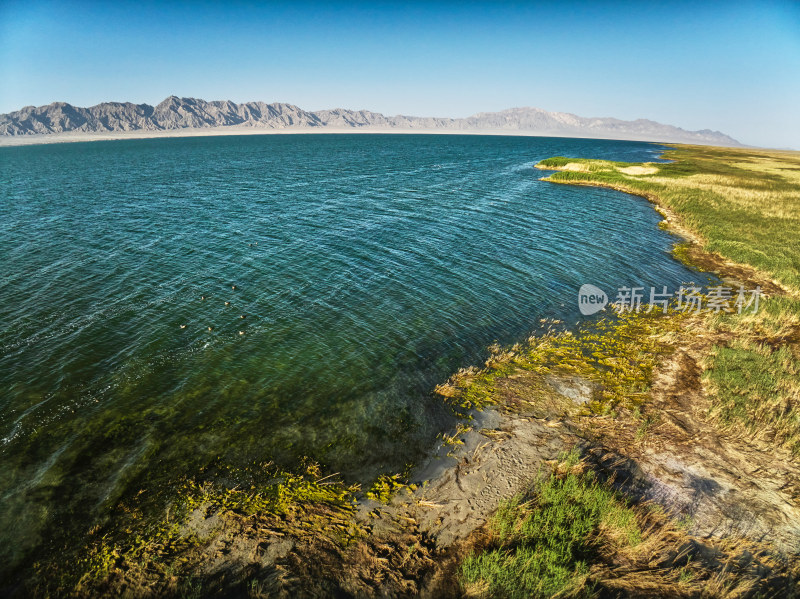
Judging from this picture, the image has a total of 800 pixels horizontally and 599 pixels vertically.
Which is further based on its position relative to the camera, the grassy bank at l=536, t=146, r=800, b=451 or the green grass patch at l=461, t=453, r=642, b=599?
the grassy bank at l=536, t=146, r=800, b=451

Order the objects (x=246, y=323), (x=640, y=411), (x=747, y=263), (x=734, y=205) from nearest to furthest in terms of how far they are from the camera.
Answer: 1. (x=640, y=411)
2. (x=246, y=323)
3. (x=747, y=263)
4. (x=734, y=205)

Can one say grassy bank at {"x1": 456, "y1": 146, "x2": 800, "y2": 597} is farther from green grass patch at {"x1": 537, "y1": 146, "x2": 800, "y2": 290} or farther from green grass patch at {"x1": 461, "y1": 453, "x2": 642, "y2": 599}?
green grass patch at {"x1": 537, "y1": 146, "x2": 800, "y2": 290}

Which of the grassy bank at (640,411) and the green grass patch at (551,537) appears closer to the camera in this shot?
the green grass patch at (551,537)

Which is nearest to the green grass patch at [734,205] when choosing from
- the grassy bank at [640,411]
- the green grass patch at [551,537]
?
the grassy bank at [640,411]

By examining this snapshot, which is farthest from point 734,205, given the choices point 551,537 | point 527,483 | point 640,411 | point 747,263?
point 551,537

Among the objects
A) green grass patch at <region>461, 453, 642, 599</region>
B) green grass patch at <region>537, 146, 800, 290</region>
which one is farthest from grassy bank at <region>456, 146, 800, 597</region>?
green grass patch at <region>537, 146, 800, 290</region>

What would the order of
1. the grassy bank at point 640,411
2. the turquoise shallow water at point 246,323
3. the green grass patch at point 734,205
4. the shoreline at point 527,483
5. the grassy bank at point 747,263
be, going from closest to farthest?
the grassy bank at point 640,411 < the shoreline at point 527,483 < the turquoise shallow water at point 246,323 < the grassy bank at point 747,263 < the green grass patch at point 734,205

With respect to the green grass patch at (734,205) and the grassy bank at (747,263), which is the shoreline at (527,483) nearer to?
the grassy bank at (747,263)

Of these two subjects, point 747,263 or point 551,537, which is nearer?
point 551,537

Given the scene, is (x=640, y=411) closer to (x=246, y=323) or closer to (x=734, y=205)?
(x=246, y=323)

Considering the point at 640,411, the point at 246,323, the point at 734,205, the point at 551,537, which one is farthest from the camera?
the point at 734,205
